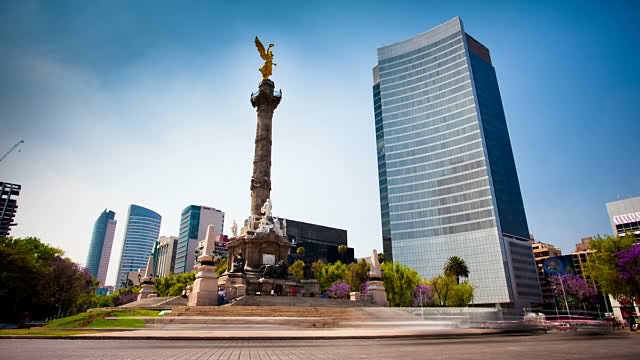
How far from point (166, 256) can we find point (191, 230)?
A: 16621 mm

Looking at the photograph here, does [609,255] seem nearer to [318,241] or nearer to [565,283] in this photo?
[565,283]

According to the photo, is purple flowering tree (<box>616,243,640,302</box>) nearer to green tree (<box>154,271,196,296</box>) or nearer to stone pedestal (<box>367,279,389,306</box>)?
stone pedestal (<box>367,279,389,306</box>)

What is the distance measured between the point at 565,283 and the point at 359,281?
50.5 meters

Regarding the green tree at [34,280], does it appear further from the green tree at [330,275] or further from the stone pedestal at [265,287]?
the green tree at [330,275]

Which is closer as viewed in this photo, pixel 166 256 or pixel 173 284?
pixel 173 284

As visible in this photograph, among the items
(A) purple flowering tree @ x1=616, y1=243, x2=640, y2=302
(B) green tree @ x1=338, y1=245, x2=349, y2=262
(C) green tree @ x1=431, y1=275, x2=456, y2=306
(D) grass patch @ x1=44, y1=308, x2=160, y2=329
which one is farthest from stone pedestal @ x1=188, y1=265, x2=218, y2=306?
(B) green tree @ x1=338, y1=245, x2=349, y2=262

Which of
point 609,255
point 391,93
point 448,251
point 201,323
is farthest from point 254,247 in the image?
point 391,93

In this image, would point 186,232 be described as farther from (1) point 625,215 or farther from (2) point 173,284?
(1) point 625,215

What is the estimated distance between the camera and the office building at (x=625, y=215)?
335 ft

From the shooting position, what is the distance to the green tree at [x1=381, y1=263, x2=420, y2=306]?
4981 centimetres

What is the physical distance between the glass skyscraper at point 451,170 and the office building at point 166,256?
112 m

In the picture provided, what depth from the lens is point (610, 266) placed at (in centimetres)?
3634

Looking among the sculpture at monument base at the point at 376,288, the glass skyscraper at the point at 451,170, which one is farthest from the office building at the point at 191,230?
the sculpture at monument base at the point at 376,288

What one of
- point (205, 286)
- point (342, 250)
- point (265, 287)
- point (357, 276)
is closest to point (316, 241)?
point (342, 250)
